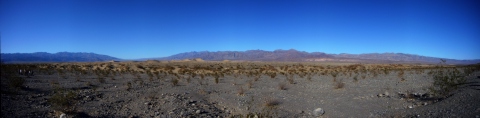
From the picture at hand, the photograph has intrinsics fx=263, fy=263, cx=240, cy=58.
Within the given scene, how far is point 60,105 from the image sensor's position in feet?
27.7

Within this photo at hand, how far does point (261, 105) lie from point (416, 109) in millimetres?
5726

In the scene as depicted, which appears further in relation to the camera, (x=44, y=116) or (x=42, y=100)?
(x=42, y=100)

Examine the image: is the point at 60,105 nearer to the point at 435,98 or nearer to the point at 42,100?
the point at 42,100

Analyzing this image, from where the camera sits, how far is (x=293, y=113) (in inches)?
394

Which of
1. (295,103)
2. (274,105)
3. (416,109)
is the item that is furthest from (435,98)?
(274,105)

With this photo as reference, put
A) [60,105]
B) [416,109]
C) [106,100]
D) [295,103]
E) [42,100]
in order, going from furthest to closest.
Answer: [295,103], [106,100], [42,100], [416,109], [60,105]

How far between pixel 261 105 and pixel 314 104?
2.39 meters

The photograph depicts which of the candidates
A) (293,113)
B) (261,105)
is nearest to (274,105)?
(261,105)

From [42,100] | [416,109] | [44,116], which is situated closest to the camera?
[44,116]

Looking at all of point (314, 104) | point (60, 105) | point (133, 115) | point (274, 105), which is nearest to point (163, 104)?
point (133, 115)

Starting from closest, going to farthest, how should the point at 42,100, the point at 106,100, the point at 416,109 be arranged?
the point at 416,109 < the point at 42,100 < the point at 106,100

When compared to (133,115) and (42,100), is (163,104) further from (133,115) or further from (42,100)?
(42,100)

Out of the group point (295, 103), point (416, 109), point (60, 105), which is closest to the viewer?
point (60, 105)

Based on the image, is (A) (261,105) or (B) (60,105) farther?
(A) (261,105)
